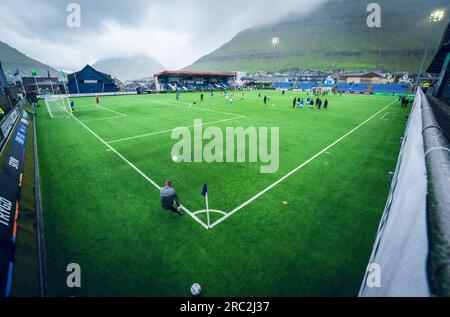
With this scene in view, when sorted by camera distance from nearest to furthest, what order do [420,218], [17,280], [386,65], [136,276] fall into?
[420,218] → [17,280] → [136,276] → [386,65]

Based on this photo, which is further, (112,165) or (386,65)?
(386,65)

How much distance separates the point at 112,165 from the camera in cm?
Answer: 1113

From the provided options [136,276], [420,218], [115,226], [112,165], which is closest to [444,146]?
[420,218]

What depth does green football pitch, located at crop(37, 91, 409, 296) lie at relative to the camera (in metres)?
4.86

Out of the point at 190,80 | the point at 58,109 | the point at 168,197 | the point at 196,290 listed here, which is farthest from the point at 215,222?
the point at 190,80

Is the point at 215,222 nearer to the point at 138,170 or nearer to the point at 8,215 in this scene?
the point at 8,215

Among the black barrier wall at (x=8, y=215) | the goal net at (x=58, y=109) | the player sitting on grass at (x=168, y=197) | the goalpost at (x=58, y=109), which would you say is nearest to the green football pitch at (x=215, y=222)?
the player sitting on grass at (x=168, y=197)

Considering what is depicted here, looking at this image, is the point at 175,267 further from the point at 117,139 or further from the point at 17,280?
the point at 117,139

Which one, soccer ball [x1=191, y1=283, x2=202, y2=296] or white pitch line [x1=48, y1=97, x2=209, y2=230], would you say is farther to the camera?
white pitch line [x1=48, y1=97, x2=209, y2=230]

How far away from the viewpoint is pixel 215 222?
6715 mm

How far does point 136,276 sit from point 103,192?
484cm

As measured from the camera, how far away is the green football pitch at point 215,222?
4.86 m

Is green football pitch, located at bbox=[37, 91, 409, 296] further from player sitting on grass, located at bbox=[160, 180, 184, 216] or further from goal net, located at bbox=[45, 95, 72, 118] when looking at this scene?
goal net, located at bbox=[45, 95, 72, 118]

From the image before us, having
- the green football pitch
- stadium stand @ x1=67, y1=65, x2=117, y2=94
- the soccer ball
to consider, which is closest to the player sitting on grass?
the green football pitch
